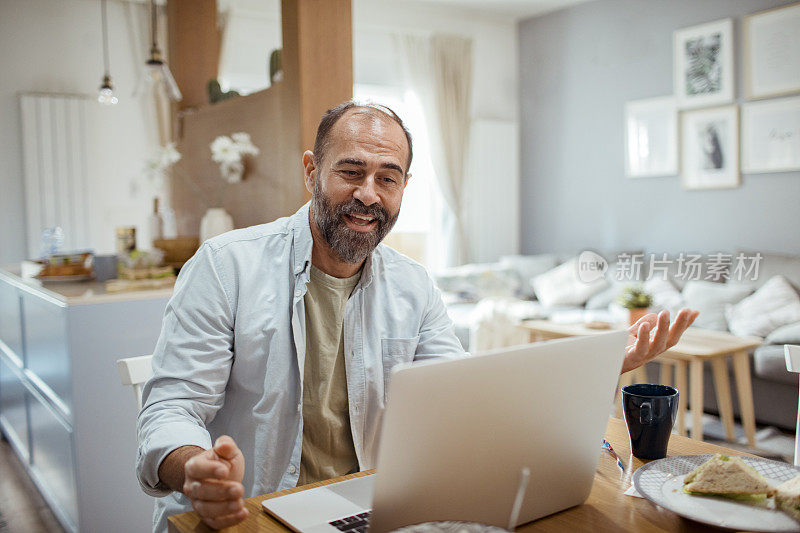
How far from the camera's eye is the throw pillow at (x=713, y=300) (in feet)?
14.4

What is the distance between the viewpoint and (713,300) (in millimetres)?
4473

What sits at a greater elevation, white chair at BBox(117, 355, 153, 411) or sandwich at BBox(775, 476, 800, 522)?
white chair at BBox(117, 355, 153, 411)

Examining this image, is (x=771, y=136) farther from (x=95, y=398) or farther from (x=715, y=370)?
(x=95, y=398)

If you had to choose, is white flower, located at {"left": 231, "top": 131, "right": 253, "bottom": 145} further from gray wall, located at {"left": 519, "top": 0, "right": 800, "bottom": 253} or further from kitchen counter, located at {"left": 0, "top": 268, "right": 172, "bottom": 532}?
gray wall, located at {"left": 519, "top": 0, "right": 800, "bottom": 253}

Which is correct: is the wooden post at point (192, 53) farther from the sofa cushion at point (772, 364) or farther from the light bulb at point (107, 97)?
the sofa cushion at point (772, 364)

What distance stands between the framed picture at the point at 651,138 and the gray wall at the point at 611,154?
83mm

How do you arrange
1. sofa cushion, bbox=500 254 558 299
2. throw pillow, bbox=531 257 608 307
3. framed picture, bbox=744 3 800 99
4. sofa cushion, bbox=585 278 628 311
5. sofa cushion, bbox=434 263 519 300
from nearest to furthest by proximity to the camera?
framed picture, bbox=744 3 800 99 → sofa cushion, bbox=585 278 628 311 → throw pillow, bbox=531 257 608 307 → sofa cushion, bbox=434 263 519 300 → sofa cushion, bbox=500 254 558 299

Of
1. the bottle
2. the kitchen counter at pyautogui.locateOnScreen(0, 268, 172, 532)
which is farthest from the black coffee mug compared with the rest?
the bottle

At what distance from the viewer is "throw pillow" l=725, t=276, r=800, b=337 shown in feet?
13.3

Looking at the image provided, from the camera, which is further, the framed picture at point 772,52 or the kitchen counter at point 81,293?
the framed picture at point 772,52

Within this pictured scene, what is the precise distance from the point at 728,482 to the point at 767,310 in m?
3.64

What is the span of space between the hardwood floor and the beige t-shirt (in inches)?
73.2

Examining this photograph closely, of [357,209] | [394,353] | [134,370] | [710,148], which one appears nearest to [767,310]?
[710,148]

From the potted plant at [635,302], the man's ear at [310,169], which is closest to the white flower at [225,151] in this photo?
the man's ear at [310,169]
